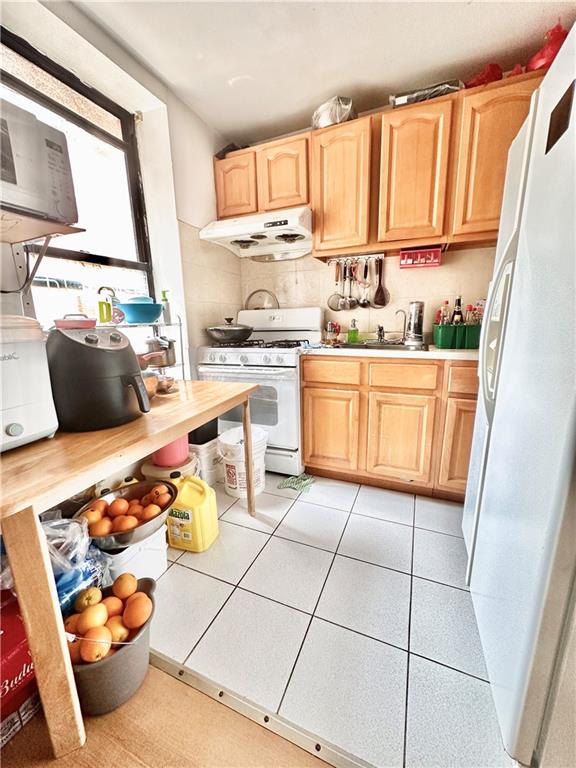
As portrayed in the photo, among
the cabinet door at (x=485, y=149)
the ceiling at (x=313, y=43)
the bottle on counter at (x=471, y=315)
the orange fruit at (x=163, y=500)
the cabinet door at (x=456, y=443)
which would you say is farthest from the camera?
the bottle on counter at (x=471, y=315)

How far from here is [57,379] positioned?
87cm

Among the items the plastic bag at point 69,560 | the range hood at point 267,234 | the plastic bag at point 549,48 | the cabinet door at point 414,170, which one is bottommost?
the plastic bag at point 69,560

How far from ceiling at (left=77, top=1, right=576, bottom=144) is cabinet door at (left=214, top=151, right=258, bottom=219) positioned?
30cm

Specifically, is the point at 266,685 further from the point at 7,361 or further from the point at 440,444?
the point at 440,444

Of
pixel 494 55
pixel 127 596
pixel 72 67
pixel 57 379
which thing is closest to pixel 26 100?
pixel 72 67

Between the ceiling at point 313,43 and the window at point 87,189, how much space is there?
33 cm

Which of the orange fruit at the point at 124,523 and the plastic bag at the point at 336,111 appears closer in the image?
the orange fruit at the point at 124,523

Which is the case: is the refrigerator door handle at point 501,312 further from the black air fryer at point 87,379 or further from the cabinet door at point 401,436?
the black air fryer at point 87,379

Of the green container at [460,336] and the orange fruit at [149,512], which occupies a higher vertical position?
the green container at [460,336]

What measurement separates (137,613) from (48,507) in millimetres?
538

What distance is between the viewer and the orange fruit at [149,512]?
1.15 m

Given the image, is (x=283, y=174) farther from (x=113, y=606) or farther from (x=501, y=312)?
(x=113, y=606)

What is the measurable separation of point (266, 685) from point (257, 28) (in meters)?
2.64

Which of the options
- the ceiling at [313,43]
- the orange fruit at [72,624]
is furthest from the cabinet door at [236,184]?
the orange fruit at [72,624]
